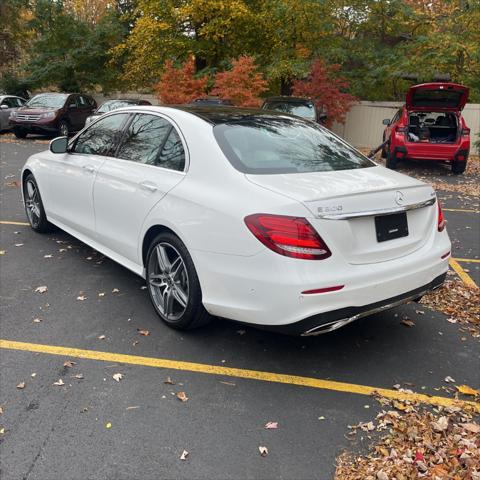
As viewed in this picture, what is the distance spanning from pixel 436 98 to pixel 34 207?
31.2ft

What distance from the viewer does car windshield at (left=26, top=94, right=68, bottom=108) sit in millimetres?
17569

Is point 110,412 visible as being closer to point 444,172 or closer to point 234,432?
point 234,432

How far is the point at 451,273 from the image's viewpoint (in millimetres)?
5109

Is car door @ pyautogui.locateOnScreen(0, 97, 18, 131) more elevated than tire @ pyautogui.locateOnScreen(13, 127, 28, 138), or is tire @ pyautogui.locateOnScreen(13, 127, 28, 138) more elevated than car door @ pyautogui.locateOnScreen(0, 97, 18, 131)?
car door @ pyautogui.locateOnScreen(0, 97, 18, 131)

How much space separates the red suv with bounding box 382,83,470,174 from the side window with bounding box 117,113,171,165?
8.67 metres

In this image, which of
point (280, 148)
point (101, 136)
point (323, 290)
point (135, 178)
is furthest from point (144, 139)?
point (323, 290)

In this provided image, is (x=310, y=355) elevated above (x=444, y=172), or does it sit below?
above

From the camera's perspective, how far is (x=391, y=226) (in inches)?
121

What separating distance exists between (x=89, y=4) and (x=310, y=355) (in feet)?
117

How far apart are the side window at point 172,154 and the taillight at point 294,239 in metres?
1.08

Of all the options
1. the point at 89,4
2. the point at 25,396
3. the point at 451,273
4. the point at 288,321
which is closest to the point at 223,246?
the point at 288,321

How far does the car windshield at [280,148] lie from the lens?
3330 millimetres

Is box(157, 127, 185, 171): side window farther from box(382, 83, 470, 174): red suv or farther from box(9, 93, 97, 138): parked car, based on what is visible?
box(9, 93, 97, 138): parked car

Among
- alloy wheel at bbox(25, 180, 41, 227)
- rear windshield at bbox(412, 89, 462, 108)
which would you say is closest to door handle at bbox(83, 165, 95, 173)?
alloy wheel at bbox(25, 180, 41, 227)
